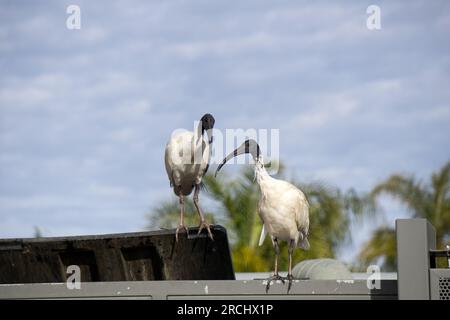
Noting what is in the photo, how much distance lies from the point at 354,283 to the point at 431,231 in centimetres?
82

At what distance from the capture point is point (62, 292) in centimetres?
799

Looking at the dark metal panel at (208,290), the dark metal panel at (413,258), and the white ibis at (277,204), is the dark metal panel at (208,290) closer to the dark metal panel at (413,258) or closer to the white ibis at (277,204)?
the dark metal panel at (413,258)

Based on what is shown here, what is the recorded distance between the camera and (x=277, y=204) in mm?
9602

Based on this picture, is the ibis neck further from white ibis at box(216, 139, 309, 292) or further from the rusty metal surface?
the rusty metal surface

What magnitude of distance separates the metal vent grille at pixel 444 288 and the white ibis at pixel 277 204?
2644 millimetres

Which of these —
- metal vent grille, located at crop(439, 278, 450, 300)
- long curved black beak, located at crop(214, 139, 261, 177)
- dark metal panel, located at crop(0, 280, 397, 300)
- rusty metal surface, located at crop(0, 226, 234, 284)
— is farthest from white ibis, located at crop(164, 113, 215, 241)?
metal vent grille, located at crop(439, 278, 450, 300)

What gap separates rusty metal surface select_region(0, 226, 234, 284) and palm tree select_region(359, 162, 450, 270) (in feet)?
57.5

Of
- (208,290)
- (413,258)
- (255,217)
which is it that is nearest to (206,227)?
(208,290)

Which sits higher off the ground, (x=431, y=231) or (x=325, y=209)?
(x=325, y=209)

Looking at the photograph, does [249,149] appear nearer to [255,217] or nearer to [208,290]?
[208,290]

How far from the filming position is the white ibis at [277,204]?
9617 millimetres

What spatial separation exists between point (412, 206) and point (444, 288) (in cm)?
2035
